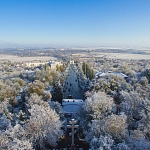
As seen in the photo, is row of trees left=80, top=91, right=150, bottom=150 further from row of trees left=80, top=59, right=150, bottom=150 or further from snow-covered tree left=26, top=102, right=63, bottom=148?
snow-covered tree left=26, top=102, right=63, bottom=148

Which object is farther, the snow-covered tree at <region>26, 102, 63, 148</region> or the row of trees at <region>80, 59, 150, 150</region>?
the snow-covered tree at <region>26, 102, 63, 148</region>

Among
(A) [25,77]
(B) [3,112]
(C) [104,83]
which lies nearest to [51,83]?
(A) [25,77]

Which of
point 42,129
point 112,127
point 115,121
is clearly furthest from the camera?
point 42,129

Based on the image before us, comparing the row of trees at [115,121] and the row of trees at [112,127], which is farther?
the row of trees at [115,121]

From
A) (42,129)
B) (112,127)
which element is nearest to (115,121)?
(112,127)

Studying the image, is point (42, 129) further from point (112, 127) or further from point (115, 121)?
point (115, 121)

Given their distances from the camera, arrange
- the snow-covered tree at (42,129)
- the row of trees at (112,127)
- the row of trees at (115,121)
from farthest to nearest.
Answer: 1. the snow-covered tree at (42,129)
2. the row of trees at (115,121)
3. the row of trees at (112,127)

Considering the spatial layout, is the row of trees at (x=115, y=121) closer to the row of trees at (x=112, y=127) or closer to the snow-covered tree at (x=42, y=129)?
the row of trees at (x=112, y=127)

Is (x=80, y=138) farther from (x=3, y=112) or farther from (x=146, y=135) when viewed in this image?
(x=3, y=112)

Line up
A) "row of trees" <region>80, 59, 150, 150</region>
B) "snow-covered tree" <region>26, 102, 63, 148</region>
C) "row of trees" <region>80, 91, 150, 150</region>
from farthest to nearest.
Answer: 1. "snow-covered tree" <region>26, 102, 63, 148</region>
2. "row of trees" <region>80, 59, 150, 150</region>
3. "row of trees" <region>80, 91, 150, 150</region>

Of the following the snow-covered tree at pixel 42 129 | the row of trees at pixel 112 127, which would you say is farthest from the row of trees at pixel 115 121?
the snow-covered tree at pixel 42 129

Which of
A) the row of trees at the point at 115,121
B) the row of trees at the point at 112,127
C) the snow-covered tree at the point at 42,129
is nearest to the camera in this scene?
the row of trees at the point at 112,127

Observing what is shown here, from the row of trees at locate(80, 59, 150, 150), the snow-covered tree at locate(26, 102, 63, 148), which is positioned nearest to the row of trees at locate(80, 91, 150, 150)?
the row of trees at locate(80, 59, 150, 150)
